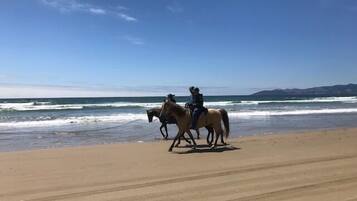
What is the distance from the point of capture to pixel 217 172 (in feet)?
30.6

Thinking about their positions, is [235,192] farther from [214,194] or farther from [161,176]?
[161,176]

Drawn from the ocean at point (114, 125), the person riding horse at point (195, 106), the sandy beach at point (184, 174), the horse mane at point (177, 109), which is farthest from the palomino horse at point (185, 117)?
the ocean at point (114, 125)

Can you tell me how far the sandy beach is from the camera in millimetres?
7336

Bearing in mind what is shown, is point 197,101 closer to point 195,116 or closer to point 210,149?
point 195,116

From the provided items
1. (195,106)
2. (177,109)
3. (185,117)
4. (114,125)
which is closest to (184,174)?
(177,109)

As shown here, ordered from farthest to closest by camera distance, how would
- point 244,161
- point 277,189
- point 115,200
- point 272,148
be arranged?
point 272,148 < point 244,161 < point 277,189 < point 115,200

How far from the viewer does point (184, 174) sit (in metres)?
9.22

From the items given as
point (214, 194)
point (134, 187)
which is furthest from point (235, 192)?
point (134, 187)

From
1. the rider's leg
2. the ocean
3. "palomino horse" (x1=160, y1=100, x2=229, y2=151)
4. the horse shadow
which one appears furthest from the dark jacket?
the ocean

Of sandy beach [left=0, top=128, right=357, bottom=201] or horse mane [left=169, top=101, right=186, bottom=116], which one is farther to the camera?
horse mane [left=169, top=101, right=186, bottom=116]

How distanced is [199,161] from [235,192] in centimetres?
384

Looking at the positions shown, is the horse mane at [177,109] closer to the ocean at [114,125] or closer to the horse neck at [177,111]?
the horse neck at [177,111]

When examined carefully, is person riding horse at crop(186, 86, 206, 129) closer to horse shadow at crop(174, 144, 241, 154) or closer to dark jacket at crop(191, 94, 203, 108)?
dark jacket at crop(191, 94, 203, 108)

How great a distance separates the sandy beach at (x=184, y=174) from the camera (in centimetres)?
734
